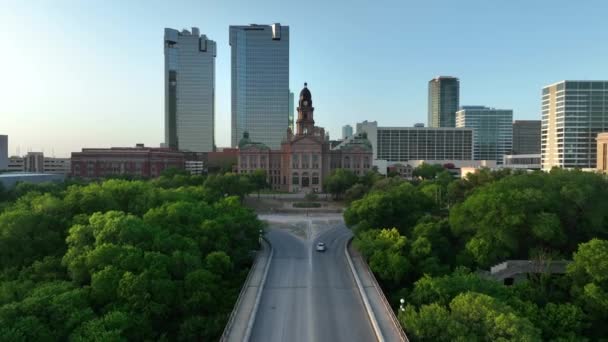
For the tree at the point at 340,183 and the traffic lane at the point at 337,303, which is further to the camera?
the tree at the point at 340,183

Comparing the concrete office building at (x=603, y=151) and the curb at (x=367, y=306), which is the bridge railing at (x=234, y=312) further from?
the concrete office building at (x=603, y=151)

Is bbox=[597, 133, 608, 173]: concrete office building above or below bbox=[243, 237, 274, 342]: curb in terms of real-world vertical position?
above

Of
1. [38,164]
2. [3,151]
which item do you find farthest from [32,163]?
[3,151]

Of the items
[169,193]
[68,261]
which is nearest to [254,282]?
[68,261]

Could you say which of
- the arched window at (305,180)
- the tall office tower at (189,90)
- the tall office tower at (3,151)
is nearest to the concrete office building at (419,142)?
the arched window at (305,180)

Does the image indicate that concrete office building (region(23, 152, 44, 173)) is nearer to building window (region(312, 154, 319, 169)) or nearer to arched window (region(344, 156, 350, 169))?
building window (region(312, 154, 319, 169))

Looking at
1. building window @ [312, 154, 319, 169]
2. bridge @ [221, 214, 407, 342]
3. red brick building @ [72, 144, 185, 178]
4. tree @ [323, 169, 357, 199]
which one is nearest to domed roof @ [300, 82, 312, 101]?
building window @ [312, 154, 319, 169]

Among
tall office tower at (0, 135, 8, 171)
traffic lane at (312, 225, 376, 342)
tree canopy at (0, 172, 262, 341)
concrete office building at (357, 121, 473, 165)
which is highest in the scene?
concrete office building at (357, 121, 473, 165)
